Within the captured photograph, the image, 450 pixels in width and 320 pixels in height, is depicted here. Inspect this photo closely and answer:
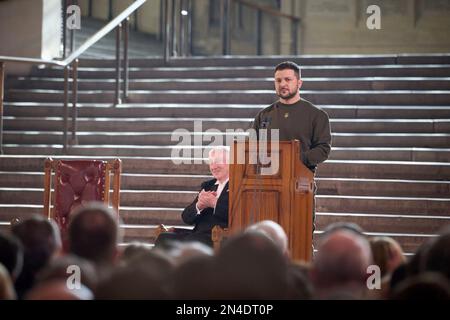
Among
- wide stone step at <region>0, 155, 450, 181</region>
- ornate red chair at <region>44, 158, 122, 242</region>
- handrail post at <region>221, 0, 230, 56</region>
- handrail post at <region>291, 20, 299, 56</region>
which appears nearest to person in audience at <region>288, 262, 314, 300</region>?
ornate red chair at <region>44, 158, 122, 242</region>

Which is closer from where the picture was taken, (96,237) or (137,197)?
(96,237)

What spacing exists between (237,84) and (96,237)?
24.4 ft

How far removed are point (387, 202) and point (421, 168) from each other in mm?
561

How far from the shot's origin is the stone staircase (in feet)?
31.2

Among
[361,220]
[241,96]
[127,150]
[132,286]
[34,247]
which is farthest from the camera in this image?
[241,96]

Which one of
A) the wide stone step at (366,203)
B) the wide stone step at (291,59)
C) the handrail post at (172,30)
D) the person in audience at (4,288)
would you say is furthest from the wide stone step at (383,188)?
the person in audience at (4,288)

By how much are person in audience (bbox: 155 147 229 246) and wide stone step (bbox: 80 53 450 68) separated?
14.0 ft

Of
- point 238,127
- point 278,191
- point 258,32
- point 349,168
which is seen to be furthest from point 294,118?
point 258,32

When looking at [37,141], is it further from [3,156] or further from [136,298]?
[136,298]

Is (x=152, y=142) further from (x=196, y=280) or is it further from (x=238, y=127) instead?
(x=196, y=280)

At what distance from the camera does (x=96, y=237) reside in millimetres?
4305

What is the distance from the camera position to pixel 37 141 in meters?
11.1

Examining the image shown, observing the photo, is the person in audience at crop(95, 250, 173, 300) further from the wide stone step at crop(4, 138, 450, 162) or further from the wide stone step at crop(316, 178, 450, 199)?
the wide stone step at crop(4, 138, 450, 162)
